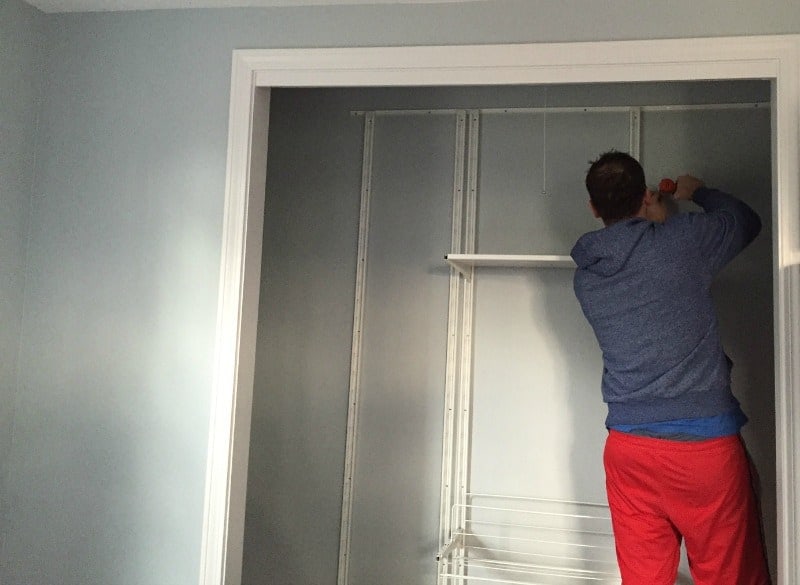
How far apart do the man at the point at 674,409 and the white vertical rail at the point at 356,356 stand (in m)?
Result: 0.98

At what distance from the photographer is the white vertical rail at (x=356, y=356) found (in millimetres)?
2580

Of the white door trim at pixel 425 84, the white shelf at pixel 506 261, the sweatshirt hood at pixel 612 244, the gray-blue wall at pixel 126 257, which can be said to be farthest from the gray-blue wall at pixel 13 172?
the sweatshirt hood at pixel 612 244

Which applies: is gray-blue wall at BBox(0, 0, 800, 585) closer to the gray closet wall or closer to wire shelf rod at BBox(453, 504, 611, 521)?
the gray closet wall

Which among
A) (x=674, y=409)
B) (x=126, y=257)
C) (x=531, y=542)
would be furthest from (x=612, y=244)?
(x=126, y=257)

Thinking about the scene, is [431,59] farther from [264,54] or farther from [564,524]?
[564,524]

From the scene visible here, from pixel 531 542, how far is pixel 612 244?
1133 mm

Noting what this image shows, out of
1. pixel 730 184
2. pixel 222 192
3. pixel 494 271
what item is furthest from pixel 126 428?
pixel 730 184

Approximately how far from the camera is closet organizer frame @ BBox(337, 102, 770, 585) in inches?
94.7

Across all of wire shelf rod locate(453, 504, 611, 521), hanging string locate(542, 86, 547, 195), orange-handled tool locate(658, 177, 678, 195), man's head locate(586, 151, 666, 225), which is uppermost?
hanging string locate(542, 86, 547, 195)

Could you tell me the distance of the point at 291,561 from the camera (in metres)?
2.62

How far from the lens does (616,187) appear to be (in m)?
2.01

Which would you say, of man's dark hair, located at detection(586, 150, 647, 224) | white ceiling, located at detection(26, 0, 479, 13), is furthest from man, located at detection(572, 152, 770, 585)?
white ceiling, located at detection(26, 0, 479, 13)

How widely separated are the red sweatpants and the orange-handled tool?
2.85ft

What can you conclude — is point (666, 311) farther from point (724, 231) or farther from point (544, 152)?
point (544, 152)
